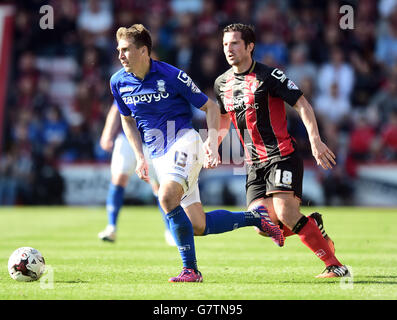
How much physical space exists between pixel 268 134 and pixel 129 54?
1.56 metres

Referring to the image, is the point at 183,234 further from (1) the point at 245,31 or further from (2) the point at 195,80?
(2) the point at 195,80

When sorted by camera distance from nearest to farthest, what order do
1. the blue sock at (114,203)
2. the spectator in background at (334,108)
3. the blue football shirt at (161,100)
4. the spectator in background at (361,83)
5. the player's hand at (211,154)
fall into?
1. the player's hand at (211,154)
2. the blue football shirt at (161,100)
3. the blue sock at (114,203)
4. the spectator in background at (334,108)
5. the spectator in background at (361,83)

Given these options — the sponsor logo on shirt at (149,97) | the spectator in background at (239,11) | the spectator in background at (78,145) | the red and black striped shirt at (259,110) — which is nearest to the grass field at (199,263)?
the red and black striped shirt at (259,110)

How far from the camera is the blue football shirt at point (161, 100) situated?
651cm

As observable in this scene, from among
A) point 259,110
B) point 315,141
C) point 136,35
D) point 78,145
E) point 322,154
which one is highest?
point 136,35

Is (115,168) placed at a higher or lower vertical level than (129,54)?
lower

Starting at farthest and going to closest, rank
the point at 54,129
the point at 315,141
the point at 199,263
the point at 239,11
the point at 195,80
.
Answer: the point at 239,11 → the point at 54,129 → the point at 195,80 → the point at 199,263 → the point at 315,141

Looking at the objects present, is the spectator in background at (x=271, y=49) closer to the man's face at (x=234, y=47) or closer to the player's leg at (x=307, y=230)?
the man's face at (x=234, y=47)

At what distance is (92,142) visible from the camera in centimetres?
1827

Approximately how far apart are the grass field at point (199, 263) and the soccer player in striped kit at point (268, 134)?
1.48 ft

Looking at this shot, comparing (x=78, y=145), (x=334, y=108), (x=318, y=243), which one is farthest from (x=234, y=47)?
(x=78, y=145)

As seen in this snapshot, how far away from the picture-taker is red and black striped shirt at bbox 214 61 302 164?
22.4 ft

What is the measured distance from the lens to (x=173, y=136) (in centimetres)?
657

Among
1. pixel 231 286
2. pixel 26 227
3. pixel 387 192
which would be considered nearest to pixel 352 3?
pixel 387 192
